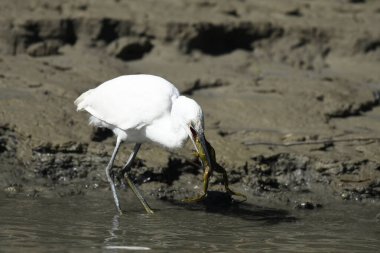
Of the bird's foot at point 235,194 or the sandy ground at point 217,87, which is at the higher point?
the sandy ground at point 217,87

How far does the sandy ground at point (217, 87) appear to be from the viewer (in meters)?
7.70

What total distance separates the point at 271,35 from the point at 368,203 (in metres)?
4.18

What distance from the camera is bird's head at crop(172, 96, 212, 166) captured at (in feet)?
21.4

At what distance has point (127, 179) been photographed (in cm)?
737

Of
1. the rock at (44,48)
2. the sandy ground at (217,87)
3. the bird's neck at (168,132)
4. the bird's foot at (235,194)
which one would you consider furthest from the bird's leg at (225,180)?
the rock at (44,48)

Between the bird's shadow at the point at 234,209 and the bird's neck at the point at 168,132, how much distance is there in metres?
0.75

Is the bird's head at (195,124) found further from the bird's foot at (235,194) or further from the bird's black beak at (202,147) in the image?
the bird's foot at (235,194)

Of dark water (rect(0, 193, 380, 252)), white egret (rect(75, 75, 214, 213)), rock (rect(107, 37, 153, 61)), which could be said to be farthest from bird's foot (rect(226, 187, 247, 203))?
rock (rect(107, 37, 153, 61))

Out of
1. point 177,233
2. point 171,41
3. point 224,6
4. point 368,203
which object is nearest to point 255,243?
point 177,233

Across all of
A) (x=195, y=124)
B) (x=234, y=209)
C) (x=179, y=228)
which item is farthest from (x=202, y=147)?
(x=234, y=209)

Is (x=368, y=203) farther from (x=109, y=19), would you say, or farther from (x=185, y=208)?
(x=109, y=19)

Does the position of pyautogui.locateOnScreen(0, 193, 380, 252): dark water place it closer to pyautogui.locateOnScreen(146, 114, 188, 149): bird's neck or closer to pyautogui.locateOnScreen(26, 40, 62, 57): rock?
pyautogui.locateOnScreen(146, 114, 188, 149): bird's neck

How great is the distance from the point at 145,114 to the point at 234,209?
3.97 feet

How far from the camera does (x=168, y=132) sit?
6.80m
